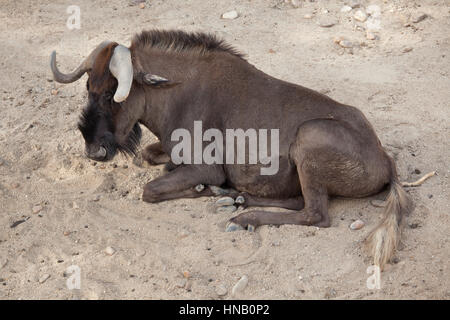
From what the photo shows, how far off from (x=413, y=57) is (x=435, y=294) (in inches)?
200

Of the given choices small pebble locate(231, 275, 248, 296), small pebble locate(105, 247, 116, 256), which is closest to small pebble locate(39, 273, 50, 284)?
small pebble locate(105, 247, 116, 256)

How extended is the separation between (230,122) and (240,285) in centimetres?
197

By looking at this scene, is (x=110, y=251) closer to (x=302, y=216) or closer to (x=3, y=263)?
(x=3, y=263)

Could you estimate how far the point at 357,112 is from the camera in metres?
6.54

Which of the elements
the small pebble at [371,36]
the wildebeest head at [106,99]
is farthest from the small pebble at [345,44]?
the wildebeest head at [106,99]

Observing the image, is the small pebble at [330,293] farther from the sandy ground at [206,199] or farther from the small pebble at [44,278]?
the small pebble at [44,278]

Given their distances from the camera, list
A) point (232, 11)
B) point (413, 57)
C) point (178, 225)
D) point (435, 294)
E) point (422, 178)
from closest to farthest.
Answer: point (435, 294)
point (178, 225)
point (422, 178)
point (413, 57)
point (232, 11)

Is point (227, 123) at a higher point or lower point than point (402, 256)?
higher

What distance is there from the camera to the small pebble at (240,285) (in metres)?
5.42

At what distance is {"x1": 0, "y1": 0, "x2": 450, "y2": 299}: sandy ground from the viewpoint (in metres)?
5.59

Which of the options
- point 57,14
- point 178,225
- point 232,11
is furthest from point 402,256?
point 57,14

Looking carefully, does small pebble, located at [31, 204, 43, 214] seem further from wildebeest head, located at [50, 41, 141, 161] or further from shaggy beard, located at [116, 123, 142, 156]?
shaggy beard, located at [116, 123, 142, 156]

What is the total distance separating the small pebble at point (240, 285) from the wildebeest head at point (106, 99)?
2150mm

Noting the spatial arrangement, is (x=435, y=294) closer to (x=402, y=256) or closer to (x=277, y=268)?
(x=402, y=256)
